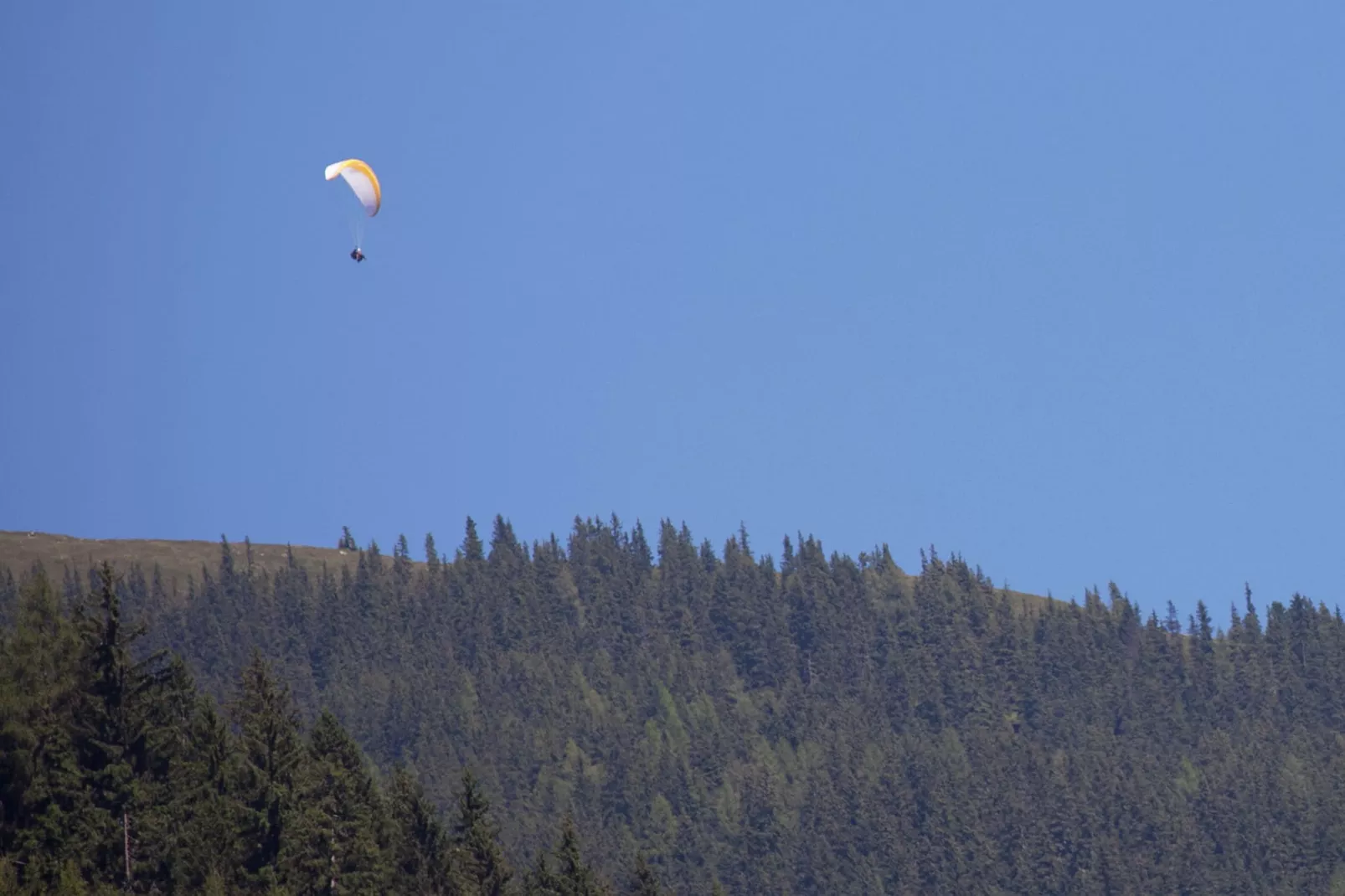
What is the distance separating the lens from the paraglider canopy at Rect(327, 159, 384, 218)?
105250 mm

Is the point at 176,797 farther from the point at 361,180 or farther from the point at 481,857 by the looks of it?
the point at 361,180

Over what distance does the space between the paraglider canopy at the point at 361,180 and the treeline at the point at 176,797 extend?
28.9m

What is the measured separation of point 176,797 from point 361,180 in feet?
128

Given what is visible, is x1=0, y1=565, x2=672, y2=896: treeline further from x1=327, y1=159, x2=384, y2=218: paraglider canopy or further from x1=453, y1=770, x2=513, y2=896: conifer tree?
x1=327, y1=159, x2=384, y2=218: paraglider canopy

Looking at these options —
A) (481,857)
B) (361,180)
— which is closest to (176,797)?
(481,857)

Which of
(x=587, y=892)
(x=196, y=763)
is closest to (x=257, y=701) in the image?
(x=196, y=763)

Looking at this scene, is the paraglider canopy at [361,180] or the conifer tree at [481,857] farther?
the paraglider canopy at [361,180]

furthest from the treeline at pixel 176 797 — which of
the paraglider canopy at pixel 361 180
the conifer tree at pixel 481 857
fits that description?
the paraglider canopy at pixel 361 180

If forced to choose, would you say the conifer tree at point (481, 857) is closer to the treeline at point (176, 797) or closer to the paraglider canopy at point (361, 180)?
the treeline at point (176, 797)

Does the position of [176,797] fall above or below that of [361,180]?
below

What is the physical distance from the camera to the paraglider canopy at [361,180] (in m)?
105

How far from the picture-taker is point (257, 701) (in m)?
81.4

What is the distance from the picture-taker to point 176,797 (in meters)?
78.8

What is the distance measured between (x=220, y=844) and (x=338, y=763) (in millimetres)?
A: 8044
